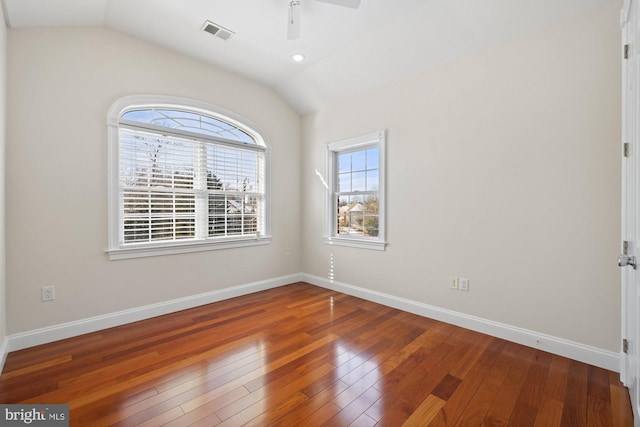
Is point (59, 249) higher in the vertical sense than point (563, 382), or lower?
higher

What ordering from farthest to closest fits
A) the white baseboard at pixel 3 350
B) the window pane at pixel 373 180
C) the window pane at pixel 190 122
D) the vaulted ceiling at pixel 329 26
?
the window pane at pixel 373 180, the window pane at pixel 190 122, the vaulted ceiling at pixel 329 26, the white baseboard at pixel 3 350

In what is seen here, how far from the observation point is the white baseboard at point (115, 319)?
2.42 m

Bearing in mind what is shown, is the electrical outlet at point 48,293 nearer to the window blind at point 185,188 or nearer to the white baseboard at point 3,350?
the white baseboard at point 3,350

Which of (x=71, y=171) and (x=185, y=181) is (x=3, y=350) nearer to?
(x=71, y=171)

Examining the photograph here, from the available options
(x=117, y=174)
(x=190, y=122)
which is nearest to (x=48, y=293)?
(x=117, y=174)

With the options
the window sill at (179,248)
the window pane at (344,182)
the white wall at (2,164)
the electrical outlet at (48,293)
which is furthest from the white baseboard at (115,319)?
the window pane at (344,182)

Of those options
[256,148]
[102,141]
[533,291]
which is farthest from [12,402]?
[533,291]

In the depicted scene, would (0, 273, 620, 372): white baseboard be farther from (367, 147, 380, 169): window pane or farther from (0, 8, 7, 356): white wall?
(367, 147, 380, 169): window pane

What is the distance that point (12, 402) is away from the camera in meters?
1.75

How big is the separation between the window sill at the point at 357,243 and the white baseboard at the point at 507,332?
560 mm

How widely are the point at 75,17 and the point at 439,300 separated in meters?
4.34

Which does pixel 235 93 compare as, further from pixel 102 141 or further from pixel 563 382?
pixel 563 382

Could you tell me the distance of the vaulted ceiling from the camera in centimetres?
239
